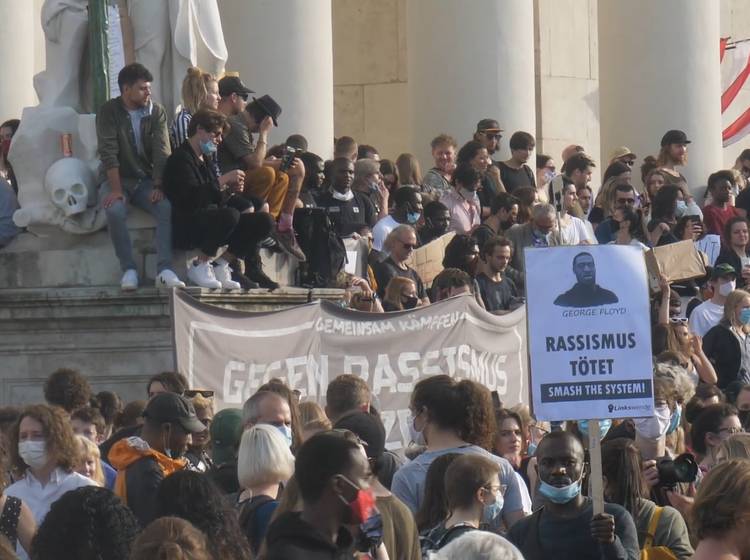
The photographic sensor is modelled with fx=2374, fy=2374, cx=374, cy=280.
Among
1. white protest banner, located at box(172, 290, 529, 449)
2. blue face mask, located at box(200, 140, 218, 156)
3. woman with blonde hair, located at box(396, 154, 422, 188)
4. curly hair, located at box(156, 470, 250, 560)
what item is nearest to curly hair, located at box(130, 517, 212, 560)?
curly hair, located at box(156, 470, 250, 560)

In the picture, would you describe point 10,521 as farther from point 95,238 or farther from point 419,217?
point 419,217

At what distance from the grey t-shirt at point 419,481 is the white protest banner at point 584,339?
15.7 inches

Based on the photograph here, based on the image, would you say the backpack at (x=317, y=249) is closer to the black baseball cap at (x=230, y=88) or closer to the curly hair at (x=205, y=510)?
the black baseball cap at (x=230, y=88)

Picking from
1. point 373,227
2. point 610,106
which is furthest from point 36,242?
point 610,106

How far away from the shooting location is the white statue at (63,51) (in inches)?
651

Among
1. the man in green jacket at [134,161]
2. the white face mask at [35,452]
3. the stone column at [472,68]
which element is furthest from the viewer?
the stone column at [472,68]

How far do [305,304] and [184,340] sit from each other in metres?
1.09

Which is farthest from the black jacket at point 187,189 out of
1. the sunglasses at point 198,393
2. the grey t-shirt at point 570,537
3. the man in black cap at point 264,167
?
the grey t-shirt at point 570,537

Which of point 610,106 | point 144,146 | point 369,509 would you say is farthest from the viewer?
point 610,106

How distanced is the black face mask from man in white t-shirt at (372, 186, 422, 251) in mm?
1762

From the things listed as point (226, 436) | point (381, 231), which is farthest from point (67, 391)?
point (381, 231)

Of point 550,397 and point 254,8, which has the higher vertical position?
point 254,8

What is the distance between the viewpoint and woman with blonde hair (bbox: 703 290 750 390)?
17.5 m

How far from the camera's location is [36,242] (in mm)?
16062
